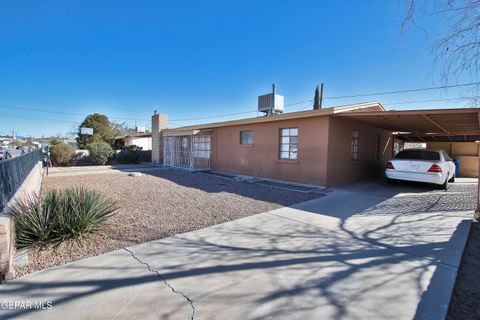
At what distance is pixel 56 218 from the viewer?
389 cm

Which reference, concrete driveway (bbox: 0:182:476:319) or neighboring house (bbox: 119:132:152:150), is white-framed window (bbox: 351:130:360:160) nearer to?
concrete driveway (bbox: 0:182:476:319)

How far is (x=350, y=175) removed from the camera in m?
10.6

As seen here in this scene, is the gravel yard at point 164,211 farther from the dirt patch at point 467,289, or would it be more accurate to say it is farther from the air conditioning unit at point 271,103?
Answer: the air conditioning unit at point 271,103

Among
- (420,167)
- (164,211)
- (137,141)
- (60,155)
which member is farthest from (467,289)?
(137,141)

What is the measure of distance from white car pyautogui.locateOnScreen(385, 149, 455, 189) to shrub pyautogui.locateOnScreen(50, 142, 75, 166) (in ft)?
67.8

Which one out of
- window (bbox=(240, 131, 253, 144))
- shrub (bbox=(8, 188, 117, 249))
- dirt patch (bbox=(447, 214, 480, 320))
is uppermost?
window (bbox=(240, 131, 253, 144))

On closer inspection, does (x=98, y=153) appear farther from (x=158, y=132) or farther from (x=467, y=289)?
(x=467, y=289)

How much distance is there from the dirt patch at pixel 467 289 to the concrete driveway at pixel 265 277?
0.27ft

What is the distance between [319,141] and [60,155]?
18.3 meters

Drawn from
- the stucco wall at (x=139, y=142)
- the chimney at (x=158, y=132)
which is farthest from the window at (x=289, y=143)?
the stucco wall at (x=139, y=142)

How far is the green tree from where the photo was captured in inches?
1065

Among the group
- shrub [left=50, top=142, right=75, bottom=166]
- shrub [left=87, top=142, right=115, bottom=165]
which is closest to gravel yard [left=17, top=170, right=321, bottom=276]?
shrub [left=87, top=142, right=115, bottom=165]

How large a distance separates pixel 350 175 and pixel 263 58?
10.2m

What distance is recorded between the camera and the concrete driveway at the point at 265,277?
235cm
